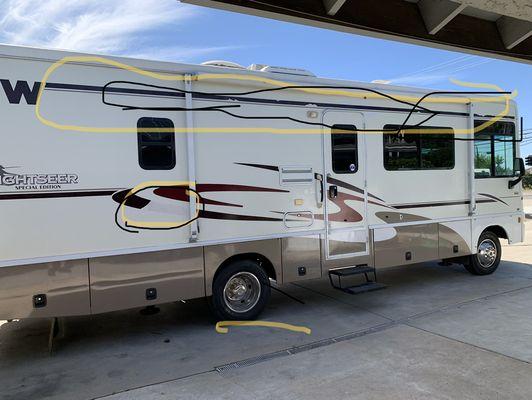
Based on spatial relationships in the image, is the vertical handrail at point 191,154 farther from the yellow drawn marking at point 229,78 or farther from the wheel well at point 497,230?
the wheel well at point 497,230

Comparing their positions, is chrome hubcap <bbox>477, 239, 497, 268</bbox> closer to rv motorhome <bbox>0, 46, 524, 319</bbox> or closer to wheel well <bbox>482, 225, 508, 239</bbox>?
wheel well <bbox>482, 225, 508, 239</bbox>

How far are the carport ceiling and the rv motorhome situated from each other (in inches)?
79.2

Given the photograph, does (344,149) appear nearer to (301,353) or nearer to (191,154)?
(191,154)

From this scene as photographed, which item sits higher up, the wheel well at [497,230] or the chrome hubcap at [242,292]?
the wheel well at [497,230]

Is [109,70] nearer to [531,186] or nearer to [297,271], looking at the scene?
→ [297,271]

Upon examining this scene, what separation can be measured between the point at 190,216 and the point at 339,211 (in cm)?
212

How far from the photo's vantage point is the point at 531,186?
52250 millimetres

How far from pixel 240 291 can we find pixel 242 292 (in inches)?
1.2

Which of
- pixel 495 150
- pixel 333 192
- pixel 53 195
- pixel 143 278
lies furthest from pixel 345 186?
pixel 53 195

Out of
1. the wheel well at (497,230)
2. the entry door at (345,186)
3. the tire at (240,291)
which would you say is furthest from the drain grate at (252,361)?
the wheel well at (497,230)

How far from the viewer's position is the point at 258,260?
235 inches

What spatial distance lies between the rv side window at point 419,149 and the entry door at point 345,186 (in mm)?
520

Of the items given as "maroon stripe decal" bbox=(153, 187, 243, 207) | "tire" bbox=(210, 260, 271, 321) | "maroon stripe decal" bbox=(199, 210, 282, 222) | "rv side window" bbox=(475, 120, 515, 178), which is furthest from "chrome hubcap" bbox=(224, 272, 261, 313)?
"rv side window" bbox=(475, 120, 515, 178)

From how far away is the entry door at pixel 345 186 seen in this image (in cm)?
630
